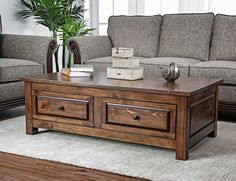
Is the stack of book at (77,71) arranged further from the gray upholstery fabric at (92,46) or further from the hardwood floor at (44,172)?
the gray upholstery fabric at (92,46)

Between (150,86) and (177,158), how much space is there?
1.51 ft

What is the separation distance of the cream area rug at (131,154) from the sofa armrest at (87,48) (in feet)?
3.90

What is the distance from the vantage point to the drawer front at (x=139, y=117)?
249 centimetres

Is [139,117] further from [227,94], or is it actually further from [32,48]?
[32,48]

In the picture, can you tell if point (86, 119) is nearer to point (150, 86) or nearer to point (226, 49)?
point (150, 86)

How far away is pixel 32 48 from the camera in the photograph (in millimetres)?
3824

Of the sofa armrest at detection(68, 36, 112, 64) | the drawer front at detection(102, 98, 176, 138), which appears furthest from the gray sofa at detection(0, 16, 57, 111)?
the drawer front at detection(102, 98, 176, 138)

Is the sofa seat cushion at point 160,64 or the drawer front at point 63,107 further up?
the sofa seat cushion at point 160,64

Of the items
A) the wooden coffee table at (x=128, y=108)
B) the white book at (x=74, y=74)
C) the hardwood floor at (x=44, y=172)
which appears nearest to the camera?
the hardwood floor at (x=44, y=172)

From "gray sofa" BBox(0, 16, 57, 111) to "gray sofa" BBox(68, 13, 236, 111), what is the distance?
35cm

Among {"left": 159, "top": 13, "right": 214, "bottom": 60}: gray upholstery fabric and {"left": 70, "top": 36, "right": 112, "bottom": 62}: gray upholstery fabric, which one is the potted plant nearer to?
{"left": 70, "top": 36, "right": 112, "bottom": 62}: gray upholstery fabric

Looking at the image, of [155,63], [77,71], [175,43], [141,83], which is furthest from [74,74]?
[175,43]

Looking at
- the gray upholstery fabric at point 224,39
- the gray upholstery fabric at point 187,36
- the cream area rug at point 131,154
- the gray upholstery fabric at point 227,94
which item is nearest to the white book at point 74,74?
the cream area rug at point 131,154

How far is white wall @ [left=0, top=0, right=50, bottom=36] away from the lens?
4.82 m
